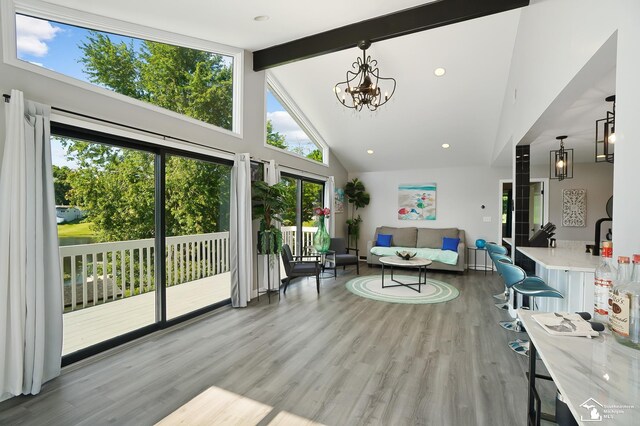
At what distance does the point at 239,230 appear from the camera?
13.8ft

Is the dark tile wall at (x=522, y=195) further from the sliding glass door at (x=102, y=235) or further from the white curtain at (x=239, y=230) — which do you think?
the sliding glass door at (x=102, y=235)

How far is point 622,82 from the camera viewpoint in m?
1.35

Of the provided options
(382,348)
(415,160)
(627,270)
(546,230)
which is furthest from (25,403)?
(415,160)

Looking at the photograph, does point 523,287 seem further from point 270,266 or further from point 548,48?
point 270,266

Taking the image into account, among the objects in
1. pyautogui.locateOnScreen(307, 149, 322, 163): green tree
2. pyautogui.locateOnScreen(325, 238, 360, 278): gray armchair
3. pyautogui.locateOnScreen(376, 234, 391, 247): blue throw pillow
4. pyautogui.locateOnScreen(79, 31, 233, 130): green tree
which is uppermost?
pyautogui.locateOnScreen(79, 31, 233, 130): green tree

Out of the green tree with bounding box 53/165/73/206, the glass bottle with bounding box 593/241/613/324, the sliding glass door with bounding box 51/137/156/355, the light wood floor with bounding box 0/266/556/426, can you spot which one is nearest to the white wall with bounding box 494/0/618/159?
the glass bottle with bounding box 593/241/613/324

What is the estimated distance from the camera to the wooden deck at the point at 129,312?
307 centimetres

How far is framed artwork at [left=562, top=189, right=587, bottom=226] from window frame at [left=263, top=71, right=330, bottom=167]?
5.26 m

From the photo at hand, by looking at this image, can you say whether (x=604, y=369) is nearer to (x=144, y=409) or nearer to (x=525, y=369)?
(x=525, y=369)

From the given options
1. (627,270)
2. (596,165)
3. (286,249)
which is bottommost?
(286,249)

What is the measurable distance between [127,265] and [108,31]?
8.28ft

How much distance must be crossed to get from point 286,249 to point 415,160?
415 centimetres

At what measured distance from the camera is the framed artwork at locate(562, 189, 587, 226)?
644 centimetres

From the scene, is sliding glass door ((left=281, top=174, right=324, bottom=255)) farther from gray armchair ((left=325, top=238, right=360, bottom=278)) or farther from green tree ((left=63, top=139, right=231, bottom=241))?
green tree ((left=63, top=139, right=231, bottom=241))
